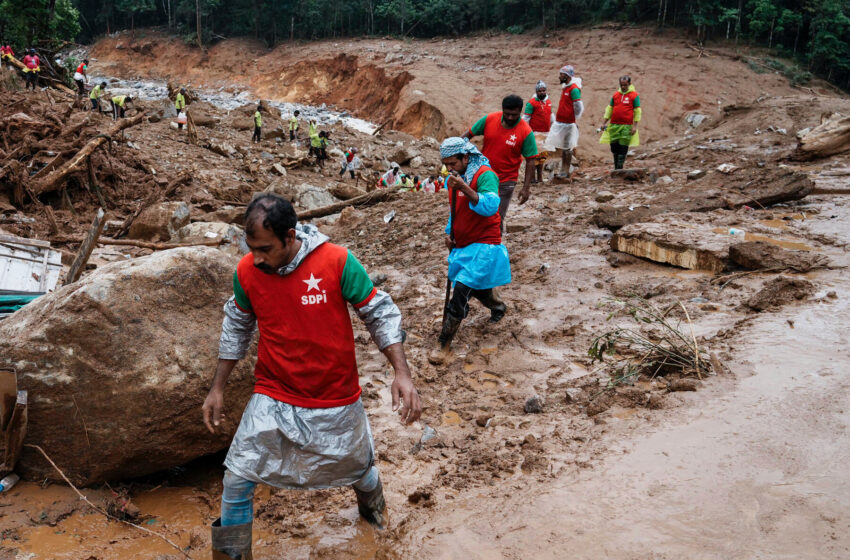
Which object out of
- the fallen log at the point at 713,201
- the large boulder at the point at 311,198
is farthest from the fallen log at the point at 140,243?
the fallen log at the point at 713,201

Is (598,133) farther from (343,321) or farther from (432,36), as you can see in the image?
(432,36)

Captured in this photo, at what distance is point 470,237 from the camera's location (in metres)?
4.26

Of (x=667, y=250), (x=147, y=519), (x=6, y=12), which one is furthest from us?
(x=6, y=12)

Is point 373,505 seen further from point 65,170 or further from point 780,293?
point 65,170

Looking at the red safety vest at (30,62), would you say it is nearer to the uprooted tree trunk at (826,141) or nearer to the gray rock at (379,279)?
the gray rock at (379,279)

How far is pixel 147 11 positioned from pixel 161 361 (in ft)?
158

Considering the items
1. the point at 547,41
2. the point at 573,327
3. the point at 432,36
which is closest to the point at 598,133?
the point at 547,41

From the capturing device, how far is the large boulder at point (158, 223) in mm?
8758

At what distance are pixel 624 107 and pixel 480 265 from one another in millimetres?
5356

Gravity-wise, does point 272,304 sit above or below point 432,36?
below

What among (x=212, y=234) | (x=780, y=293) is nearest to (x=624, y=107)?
(x=780, y=293)

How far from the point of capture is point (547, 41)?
2730cm

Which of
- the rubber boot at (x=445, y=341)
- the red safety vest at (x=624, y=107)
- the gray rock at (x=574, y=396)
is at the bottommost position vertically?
the rubber boot at (x=445, y=341)

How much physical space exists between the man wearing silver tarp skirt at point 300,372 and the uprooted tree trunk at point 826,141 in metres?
8.90
